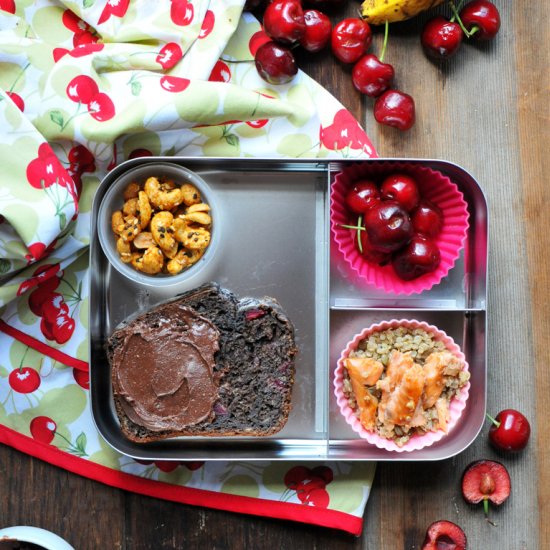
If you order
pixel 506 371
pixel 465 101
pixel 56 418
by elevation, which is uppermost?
pixel 465 101

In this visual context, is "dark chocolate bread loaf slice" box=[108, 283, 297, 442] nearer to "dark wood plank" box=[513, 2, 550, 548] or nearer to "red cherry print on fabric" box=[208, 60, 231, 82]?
"red cherry print on fabric" box=[208, 60, 231, 82]

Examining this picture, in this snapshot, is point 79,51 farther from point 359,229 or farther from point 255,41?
point 359,229

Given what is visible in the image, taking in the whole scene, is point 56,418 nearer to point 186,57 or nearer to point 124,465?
point 124,465

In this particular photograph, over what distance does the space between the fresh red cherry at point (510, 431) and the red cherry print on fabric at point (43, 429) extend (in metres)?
1.03

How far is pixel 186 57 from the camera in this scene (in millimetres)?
1455

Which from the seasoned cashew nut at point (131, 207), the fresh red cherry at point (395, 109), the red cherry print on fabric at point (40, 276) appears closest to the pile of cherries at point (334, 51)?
the fresh red cherry at point (395, 109)

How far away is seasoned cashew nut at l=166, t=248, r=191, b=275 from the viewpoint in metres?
1.33

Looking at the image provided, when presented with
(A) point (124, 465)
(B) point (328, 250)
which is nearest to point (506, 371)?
(B) point (328, 250)

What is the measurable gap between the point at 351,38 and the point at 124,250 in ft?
2.33

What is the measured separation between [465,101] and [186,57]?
678 millimetres

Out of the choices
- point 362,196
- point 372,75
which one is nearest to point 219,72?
point 372,75

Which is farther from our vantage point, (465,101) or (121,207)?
(465,101)

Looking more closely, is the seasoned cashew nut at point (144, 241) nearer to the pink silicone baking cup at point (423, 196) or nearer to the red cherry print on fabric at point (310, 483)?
the pink silicone baking cup at point (423, 196)

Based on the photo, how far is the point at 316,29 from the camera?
145 centimetres
